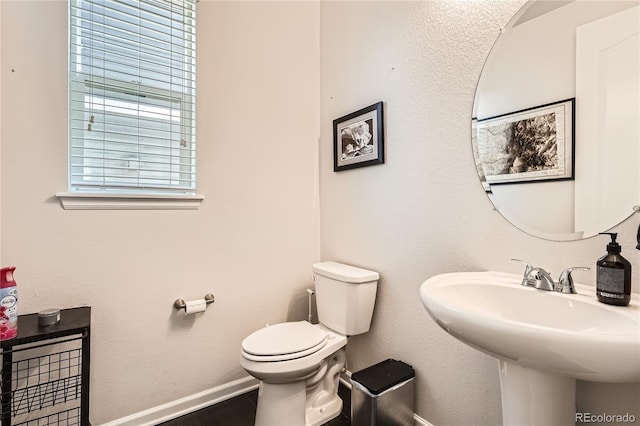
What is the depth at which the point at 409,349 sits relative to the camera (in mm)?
1452

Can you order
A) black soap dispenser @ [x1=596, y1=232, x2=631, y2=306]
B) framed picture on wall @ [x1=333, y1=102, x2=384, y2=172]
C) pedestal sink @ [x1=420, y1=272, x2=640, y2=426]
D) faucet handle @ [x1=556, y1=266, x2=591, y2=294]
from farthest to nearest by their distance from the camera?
1. framed picture on wall @ [x1=333, y1=102, x2=384, y2=172]
2. faucet handle @ [x1=556, y1=266, x2=591, y2=294]
3. black soap dispenser @ [x1=596, y1=232, x2=631, y2=306]
4. pedestal sink @ [x1=420, y1=272, x2=640, y2=426]

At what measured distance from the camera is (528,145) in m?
1.06

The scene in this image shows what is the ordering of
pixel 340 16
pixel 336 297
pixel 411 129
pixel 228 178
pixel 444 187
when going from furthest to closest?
pixel 340 16 → pixel 228 178 → pixel 336 297 → pixel 411 129 → pixel 444 187

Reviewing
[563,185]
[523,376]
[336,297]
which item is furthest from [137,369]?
[563,185]

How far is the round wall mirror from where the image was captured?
2.86 feet

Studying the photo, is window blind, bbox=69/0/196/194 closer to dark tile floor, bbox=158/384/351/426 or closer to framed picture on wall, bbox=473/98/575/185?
dark tile floor, bbox=158/384/351/426

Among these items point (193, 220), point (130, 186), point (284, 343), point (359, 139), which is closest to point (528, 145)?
point (359, 139)

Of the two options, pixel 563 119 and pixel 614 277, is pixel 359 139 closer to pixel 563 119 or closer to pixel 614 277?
pixel 563 119

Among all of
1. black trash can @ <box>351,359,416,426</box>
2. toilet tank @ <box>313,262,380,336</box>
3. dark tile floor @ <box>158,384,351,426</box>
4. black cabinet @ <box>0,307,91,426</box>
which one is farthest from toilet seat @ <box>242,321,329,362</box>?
black cabinet @ <box>0,307,91,426</box>

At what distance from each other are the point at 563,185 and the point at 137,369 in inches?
77.9

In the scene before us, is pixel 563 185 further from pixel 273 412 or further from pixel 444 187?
pixel 273 412

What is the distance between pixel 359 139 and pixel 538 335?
4.25 feet

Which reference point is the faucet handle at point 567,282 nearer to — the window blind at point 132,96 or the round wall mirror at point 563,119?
the round wall mirror at point 563,119

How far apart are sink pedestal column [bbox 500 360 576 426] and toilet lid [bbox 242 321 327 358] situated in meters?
0.79
